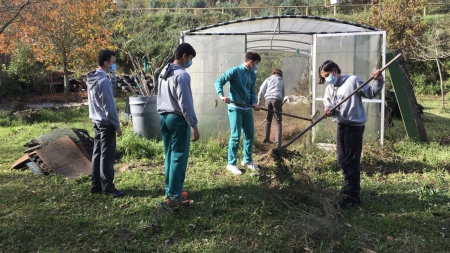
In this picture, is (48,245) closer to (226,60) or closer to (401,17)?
(226,60)

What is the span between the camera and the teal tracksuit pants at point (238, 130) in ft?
18.0

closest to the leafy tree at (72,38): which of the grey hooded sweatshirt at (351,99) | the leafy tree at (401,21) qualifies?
the leafy tree at (401,21)

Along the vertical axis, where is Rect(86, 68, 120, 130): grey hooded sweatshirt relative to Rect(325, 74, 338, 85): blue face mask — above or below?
below

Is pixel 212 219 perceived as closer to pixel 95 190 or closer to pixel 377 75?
pixel 95 190

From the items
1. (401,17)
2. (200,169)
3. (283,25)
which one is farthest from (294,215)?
(401,17)

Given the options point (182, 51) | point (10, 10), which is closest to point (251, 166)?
point (182, 51)

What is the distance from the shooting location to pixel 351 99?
13.3 feet

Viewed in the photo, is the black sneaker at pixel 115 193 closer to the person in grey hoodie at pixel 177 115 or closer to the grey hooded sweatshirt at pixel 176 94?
the person in grey hoodie at pixel 177 115

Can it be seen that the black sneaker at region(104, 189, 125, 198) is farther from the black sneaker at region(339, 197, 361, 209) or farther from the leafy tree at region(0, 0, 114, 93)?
the leafy tree at region(0, 0, 114, 93)

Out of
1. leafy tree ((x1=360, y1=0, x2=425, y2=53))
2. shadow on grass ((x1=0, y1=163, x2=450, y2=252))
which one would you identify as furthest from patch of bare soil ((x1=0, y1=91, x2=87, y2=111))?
leafy tree ((x1=360, y1=0, x2=425, y2=53))

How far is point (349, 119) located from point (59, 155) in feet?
14.5

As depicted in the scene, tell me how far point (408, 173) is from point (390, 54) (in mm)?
2744

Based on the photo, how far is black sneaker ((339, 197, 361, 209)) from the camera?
413 centimetres

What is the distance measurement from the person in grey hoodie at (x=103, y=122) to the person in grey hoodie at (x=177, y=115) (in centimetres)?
78
